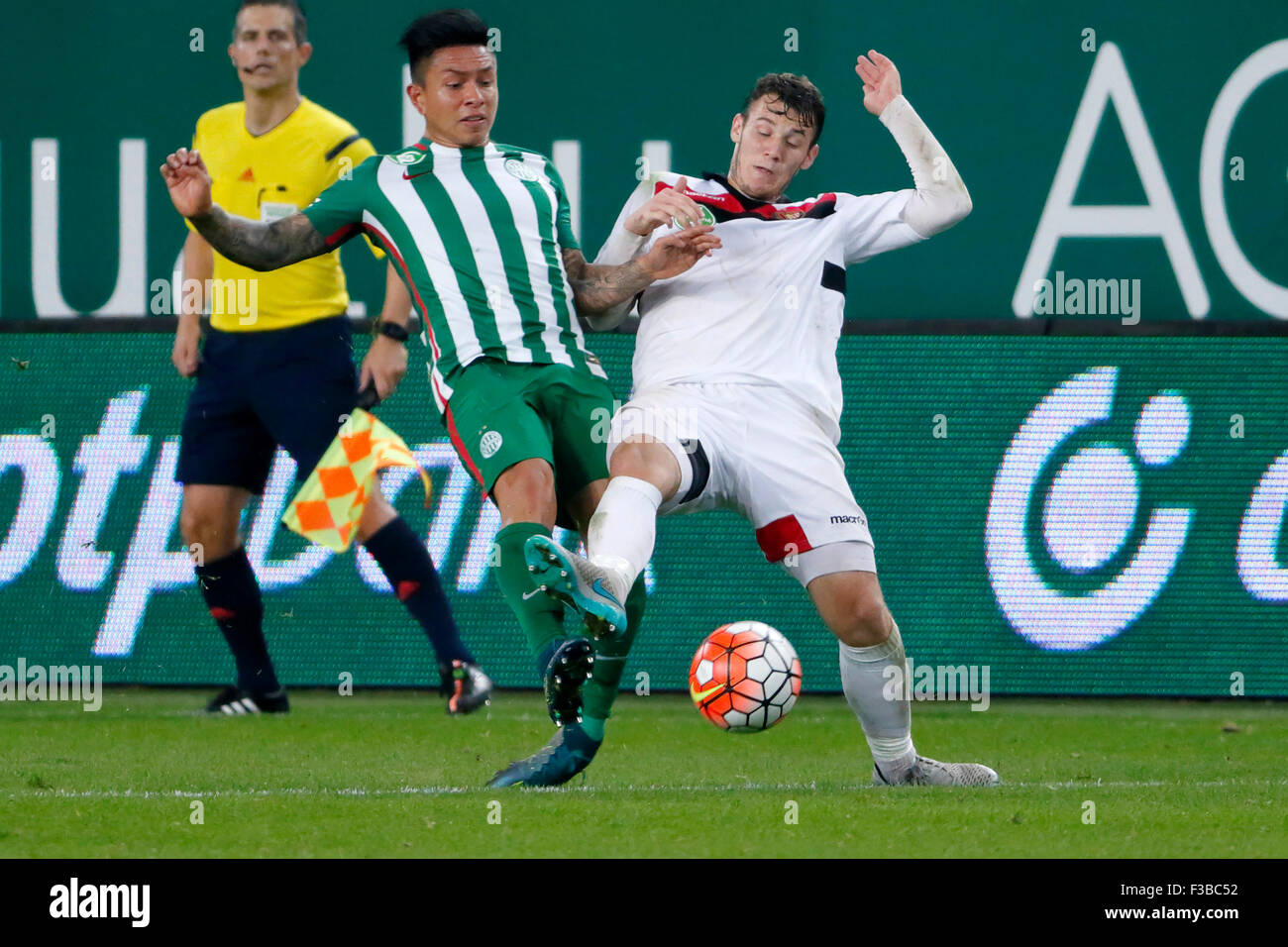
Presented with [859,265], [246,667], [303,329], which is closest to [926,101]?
[859,265]

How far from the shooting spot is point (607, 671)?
5352mm

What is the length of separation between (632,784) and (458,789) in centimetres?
54

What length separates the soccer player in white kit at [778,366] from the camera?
17.1ft

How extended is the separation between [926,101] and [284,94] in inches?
103

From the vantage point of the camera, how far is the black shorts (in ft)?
23.2

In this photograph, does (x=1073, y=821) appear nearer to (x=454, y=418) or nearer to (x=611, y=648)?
(x=611, y=648)

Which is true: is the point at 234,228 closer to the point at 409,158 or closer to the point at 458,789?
the point at 409,158

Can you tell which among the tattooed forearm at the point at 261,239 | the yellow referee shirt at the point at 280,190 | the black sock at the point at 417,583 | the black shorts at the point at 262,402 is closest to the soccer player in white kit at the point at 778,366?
the tattooed forearm at the point at 261,239

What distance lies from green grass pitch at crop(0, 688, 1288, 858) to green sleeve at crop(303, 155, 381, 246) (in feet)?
4.76

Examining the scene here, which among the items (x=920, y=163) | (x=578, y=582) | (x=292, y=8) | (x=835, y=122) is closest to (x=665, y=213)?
(x=920, y=163)

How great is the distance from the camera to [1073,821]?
4.66m

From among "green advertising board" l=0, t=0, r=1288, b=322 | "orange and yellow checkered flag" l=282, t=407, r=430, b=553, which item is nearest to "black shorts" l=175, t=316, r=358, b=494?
"orange and yellow checkered flag" l=282, t=407, r=430, b=553

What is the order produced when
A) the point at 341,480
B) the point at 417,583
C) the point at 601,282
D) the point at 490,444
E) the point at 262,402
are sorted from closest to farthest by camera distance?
the point at 490,444 < the point at 601,282 < the point at 341,480 < the point at 417,583 < the point at 262,402

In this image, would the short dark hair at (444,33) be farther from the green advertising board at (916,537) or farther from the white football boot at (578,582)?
the green advertising board at (916,537)
